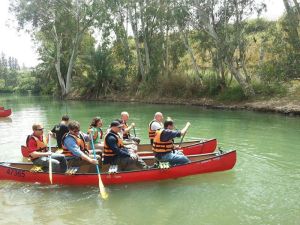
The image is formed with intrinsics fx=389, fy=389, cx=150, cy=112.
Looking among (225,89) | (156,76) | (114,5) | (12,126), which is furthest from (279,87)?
(114,5)

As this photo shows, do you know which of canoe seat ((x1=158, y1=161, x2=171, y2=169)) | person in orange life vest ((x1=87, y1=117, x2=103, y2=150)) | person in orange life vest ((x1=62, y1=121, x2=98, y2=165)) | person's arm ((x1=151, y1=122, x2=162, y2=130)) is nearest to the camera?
person in orange life vest ((x1=62, y1=121, x2=98, y2=165))

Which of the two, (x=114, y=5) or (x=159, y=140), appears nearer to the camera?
(x=159, y=140)

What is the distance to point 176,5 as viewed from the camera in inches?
1019

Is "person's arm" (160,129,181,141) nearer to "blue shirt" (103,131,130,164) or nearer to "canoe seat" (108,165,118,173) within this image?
"blue shirt" (103,131,130,164)

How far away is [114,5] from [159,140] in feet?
93.3

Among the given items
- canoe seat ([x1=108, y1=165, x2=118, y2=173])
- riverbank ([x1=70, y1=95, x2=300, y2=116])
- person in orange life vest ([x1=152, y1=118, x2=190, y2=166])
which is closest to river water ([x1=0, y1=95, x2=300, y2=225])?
canoe seat ([x1=108, y1=165, x2=118, y2=173])

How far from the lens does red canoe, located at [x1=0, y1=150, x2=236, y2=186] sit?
8656 mm

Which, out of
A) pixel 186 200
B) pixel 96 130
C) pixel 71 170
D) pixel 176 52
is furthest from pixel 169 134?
pixel 176 52

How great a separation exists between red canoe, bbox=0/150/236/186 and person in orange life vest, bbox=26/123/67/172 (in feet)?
0.94

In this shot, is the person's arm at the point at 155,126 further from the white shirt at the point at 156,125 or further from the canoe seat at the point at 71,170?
the canoe seat at the point at 71,170

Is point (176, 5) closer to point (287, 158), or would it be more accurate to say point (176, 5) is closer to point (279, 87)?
point (279, 87)

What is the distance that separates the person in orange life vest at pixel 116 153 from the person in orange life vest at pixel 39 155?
3.31ft

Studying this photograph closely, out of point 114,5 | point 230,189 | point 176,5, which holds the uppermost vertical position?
point 114,5

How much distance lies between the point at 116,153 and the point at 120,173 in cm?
54
